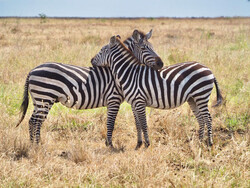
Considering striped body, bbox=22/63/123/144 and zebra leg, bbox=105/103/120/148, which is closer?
striped body, bbox=22/63/123/144

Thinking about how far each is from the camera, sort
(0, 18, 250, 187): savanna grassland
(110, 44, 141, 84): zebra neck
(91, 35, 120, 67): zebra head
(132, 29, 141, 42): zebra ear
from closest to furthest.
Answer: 1. (0, 18, 250, 187): savanna grassland
2. (110, 44, 141, 84): zebra neck
3. (91, 35, 120, 67): zebra head
4. (132, 29, 141, 42): zebra ear

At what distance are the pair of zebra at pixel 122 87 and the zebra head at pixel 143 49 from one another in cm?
2

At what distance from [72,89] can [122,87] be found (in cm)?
79

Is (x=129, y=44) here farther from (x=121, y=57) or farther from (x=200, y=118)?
(x=200, y=118)

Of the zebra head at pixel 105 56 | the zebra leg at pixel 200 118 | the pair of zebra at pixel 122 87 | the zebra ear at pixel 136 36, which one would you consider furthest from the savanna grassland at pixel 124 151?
the zebra ear at pixel 136 36

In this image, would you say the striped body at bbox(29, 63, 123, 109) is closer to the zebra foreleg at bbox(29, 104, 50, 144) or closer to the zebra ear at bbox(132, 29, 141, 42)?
the zebra foreleg at bbox(29, 104, 50, 144)

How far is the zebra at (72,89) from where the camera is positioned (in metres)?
4.71

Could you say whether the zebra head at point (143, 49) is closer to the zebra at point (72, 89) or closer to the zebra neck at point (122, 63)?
the zebra at point (72, 89)

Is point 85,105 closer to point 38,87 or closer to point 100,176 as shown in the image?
point 38,87

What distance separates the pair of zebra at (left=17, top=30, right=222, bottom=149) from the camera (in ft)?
15.5

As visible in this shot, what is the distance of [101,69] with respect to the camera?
17.4 ft

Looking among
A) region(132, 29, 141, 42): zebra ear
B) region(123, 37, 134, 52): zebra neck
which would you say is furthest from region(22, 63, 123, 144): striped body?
region(132, 29, 141, 42): zebra ear

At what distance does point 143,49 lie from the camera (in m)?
5.32

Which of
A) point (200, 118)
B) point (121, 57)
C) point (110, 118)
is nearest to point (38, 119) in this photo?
point (110, 118)
